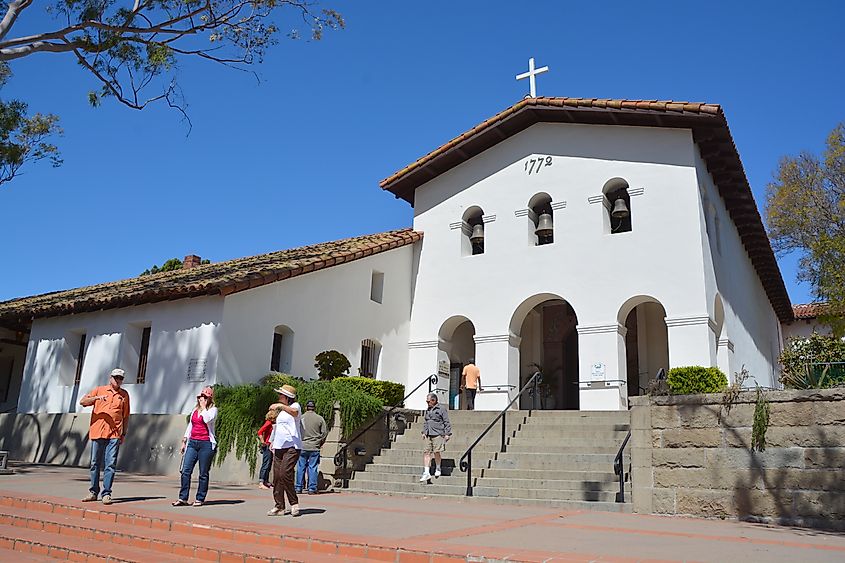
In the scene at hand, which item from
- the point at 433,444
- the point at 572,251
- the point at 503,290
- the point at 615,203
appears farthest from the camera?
the point at 503,290

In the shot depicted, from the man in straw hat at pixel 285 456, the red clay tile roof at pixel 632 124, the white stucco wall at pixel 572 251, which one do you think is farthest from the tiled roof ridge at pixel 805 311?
the man in straw hat at pixel 285 456

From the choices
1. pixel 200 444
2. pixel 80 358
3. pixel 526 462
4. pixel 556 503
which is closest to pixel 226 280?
pixel 200 444

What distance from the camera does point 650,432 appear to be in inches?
403

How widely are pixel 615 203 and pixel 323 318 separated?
25.4 ft

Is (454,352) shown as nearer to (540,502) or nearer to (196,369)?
(196,369)

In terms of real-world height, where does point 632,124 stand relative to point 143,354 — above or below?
above

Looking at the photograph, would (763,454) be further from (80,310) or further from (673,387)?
(80,310)

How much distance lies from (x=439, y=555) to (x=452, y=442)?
27.2 ft

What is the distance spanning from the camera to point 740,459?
941 centimetres

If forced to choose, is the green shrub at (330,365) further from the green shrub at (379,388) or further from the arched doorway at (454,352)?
the arched doorway at (454,352)

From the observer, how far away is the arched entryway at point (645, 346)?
1848 centimetres

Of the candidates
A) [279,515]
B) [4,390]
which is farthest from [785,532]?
[4,390]

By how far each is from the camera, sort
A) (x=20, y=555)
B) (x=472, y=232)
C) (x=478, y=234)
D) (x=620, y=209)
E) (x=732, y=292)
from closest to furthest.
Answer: (x=20, y=555) < (x=620, y=209) < (x=732, y=292) < (x=478, y=234) < (x=472, y=232)

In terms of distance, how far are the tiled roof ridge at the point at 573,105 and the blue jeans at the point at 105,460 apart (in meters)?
12.8
